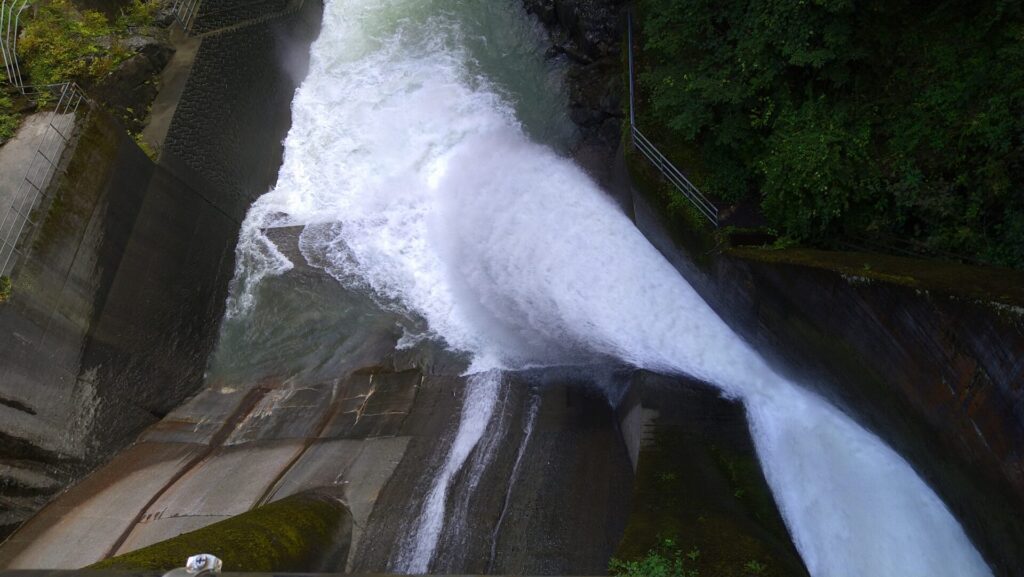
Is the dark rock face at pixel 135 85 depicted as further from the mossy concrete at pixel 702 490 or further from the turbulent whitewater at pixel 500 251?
the mossy concrete at pixel 702 490

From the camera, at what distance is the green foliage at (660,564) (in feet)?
17.4

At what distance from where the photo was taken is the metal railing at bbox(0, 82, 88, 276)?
846 cm

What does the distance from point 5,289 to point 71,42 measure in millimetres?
5893

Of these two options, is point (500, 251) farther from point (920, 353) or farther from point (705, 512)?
point (920, 353)

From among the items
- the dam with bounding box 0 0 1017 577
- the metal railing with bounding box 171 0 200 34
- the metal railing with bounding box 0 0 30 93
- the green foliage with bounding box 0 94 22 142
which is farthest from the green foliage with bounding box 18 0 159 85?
the dam with bounding box 0 0 1017 577

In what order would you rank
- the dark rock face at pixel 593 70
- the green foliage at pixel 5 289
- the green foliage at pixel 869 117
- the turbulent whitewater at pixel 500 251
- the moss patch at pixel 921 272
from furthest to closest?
the dark rock face at pixel 593 70 → the green foliage at pixel 5 289 → the turbulent whitewater at pixel 500 251 → the green foliage at pixel 869 117 → the moss patch at pixel 921 272

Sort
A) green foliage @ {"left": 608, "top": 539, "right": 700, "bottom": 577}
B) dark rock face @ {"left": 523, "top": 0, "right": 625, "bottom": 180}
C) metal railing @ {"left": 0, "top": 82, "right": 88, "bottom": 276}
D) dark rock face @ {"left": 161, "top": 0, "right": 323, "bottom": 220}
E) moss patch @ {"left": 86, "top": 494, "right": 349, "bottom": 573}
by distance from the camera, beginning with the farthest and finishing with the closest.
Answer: dark rock face @ {"left": 523, "top": 0, "right": 625, "bottom": 180}
dark rock face @ {"left": 161, "top": 0, "right": 323, "bottom": 220}
metal railing @ {"left": 0, "top": 82, "right": 88, "bottom": 276}
green foliage @ {"left": 608, "top": 539, "right": 700, "bottom": 577}
moss patch @ {"left": 86, "top": 494, "right": 349, "bottom": 573}

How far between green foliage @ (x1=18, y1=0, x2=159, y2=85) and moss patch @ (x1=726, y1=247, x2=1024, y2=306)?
12.2m

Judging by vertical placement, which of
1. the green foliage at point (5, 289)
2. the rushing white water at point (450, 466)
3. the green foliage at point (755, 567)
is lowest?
the rushing white water at point (450, 466)

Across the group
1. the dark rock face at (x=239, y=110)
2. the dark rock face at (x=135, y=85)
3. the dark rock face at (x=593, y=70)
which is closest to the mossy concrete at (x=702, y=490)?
the dark rock face at (x=593, y=70)

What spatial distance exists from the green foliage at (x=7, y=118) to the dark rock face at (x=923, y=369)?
37.9 feet

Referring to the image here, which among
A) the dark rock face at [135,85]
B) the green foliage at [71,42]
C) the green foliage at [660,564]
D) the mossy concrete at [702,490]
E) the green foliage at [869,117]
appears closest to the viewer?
the green foliage at [660,564]

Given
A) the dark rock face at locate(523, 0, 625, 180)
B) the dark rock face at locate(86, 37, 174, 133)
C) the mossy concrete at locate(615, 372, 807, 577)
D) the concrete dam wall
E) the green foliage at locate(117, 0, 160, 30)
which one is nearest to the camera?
the mossy concrete at locate(615, 372, 807, 577)

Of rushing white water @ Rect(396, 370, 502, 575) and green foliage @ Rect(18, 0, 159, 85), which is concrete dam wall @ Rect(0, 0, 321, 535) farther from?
rushing white water @ Rect(396, 370, 502, 575)
